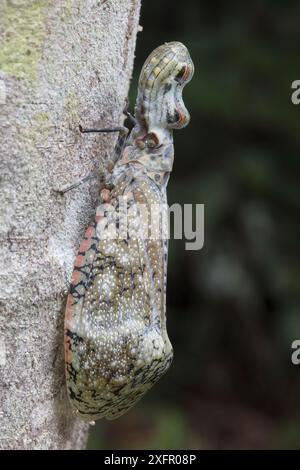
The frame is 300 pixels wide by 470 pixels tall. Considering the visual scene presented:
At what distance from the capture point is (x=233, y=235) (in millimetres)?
4703

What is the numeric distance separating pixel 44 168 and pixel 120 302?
44 centimetres

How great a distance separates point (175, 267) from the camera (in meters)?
5.02

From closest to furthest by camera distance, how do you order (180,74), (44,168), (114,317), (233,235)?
(44,168) < (114,317) < (180,74) < (233,235)

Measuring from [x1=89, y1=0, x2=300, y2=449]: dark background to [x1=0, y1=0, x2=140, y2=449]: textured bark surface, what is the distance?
2423 mm

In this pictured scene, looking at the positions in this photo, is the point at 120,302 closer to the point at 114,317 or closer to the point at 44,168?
the point at 114,317

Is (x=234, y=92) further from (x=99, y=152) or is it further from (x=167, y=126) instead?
(x=99, y=152)

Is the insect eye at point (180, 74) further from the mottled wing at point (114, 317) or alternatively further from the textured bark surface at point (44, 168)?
the mottled wing at point (114, 317)

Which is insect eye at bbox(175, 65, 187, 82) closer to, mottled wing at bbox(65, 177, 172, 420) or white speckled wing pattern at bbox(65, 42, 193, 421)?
white speckled wing pattern at bbox(65, 42, 193, 421)

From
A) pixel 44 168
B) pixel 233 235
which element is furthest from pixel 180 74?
pixel 233 235

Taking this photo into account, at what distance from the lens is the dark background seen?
4438mm

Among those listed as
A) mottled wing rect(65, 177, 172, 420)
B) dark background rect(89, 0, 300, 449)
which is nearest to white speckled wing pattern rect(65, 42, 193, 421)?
mottled wing rect(65, 177, 172, 420)

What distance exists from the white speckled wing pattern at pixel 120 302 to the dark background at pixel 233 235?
222 cm

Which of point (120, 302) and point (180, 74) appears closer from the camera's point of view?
point (120, 302)
